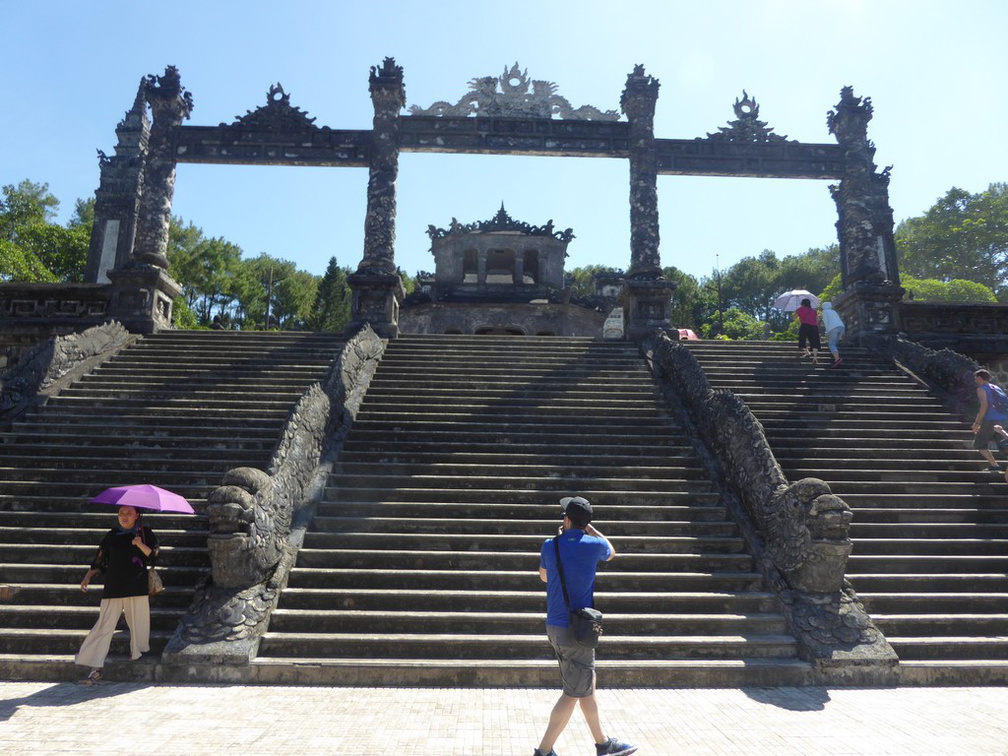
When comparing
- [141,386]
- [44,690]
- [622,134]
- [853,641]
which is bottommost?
[44,690]

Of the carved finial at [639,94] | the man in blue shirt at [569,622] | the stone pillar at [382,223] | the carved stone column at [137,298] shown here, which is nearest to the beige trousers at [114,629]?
the man in blue shirt at [569,622]

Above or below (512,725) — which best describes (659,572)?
above

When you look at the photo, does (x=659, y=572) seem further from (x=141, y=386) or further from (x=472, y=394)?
(x=141, y=386)

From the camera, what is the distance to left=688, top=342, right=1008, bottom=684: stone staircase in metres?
5.61

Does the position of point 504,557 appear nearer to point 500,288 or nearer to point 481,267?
point 500,288

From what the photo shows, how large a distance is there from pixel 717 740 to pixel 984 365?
11.9m

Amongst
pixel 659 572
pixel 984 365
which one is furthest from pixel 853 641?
pixel 984 365

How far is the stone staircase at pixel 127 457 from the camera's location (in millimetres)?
5500

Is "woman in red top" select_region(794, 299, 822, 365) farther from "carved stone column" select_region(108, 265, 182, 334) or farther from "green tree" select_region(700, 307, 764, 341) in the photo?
"green tree" select_region(700, 307, 764, 341)

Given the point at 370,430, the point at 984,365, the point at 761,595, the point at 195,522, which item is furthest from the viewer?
the point at 984,365

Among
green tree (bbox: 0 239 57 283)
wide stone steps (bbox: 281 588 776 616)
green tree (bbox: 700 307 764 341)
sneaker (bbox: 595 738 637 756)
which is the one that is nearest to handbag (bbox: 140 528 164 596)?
wide stone steps (bbox: 281 588 776 616)

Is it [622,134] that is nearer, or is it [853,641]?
[853,641]

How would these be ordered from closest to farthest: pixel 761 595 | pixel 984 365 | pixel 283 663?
pixel 283 663
pixel 761 595
pixel 984 365

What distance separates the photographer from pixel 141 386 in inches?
400
